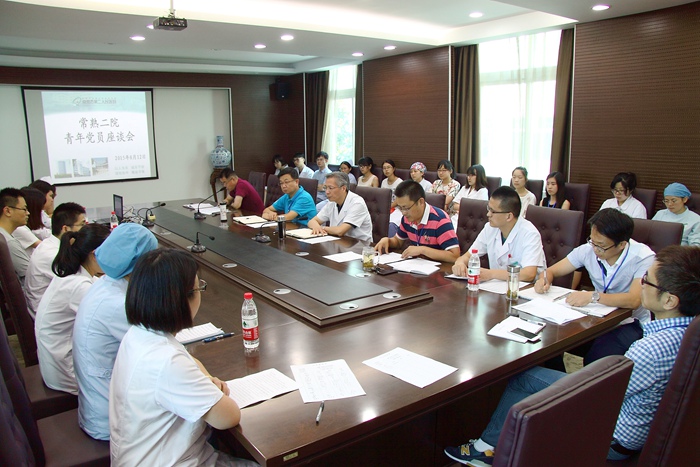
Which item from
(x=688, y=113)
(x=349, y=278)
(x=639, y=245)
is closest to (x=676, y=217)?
(x=688, y=113)

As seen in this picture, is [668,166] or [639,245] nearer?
[639,245]

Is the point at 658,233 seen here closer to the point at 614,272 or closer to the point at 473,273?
the point at 614,272

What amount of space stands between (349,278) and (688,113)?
11.8 ft

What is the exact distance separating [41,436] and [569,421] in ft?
5.57

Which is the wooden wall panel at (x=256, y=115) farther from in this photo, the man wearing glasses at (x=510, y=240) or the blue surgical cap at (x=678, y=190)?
the man wearing glasses at (x=510, y=240)

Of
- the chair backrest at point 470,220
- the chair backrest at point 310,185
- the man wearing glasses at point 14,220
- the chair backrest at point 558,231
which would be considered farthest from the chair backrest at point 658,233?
the man wearing glasses at point 14,220

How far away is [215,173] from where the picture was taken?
29.2 feet

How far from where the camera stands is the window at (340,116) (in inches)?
325

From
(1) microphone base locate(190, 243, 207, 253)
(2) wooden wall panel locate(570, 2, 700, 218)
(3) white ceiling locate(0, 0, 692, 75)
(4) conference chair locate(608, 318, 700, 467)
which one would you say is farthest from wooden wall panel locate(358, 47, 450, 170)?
(4) conference chair locate(608, 318, 700, 467)

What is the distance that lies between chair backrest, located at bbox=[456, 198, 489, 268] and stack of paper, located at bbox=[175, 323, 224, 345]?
2024 mm

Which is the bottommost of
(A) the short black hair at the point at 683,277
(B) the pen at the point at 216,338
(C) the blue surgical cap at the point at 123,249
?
(B) the pen at the point at 216,338

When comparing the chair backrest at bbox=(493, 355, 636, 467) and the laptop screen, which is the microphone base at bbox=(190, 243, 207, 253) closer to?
the laptop screen

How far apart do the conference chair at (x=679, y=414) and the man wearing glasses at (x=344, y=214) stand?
101 inches

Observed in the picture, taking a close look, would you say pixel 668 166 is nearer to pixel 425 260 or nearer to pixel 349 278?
pixel 425 260
